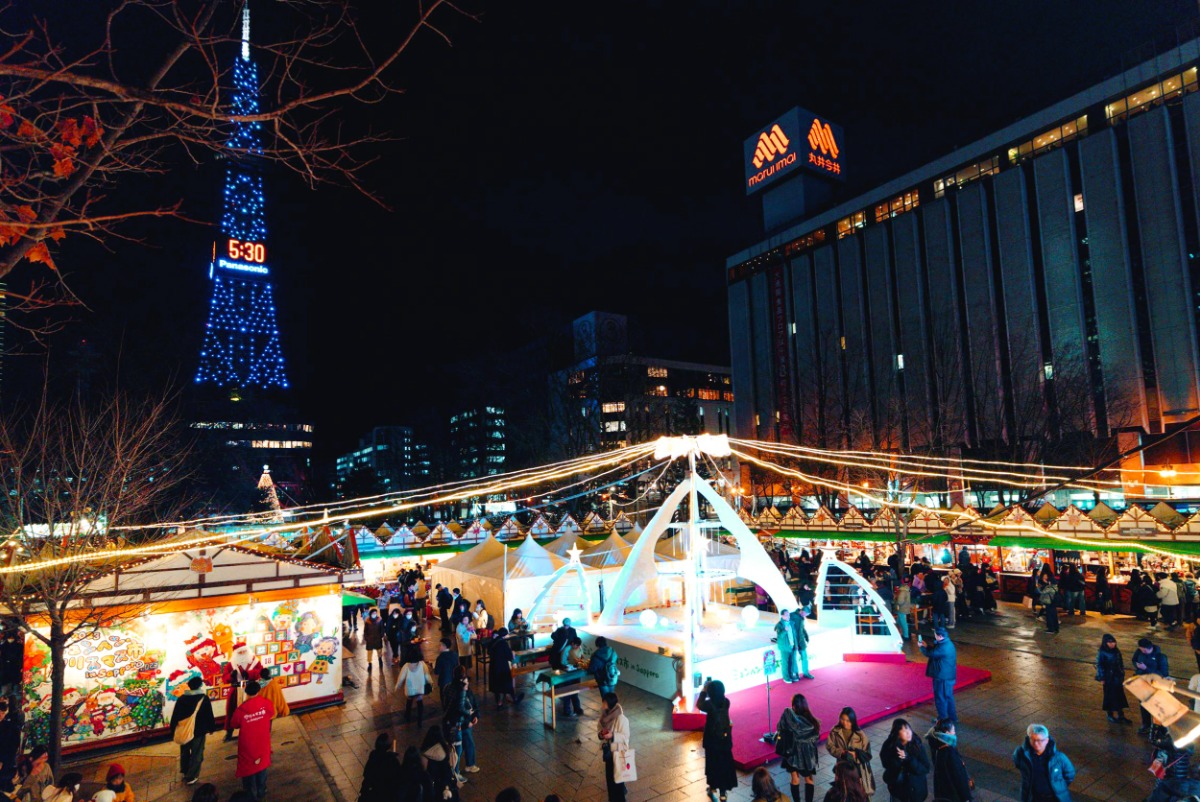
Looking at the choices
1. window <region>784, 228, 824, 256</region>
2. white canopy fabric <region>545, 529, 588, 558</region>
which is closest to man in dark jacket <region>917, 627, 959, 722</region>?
white canopy fabric <region>545, 529, 588, 558</region>

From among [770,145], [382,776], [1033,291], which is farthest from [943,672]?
[770,145]

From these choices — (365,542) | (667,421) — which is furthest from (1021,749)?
(667,421)

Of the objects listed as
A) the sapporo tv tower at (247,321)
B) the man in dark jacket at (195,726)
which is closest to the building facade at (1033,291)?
the man in dark jacket at (195,726)

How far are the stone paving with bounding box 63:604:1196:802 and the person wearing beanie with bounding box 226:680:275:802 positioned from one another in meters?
0.49

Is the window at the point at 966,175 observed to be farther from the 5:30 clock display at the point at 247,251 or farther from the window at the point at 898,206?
the 5:30 clock display at the point at 247,251

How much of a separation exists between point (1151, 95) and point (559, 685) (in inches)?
1711

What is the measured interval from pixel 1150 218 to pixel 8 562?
46.3m

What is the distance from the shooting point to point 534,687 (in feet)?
39.4

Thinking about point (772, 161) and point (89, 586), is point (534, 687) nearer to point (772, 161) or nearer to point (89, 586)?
point (89, 586)

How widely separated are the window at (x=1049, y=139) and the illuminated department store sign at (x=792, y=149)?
21779 millimetres

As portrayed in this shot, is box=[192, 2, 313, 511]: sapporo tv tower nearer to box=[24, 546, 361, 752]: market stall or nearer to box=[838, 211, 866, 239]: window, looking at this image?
box=[838, 211, 866, 239]: window

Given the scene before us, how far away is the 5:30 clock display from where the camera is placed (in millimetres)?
101875

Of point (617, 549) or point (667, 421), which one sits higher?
point (667, 421)

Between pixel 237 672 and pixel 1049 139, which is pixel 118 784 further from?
pixel 1049 139
